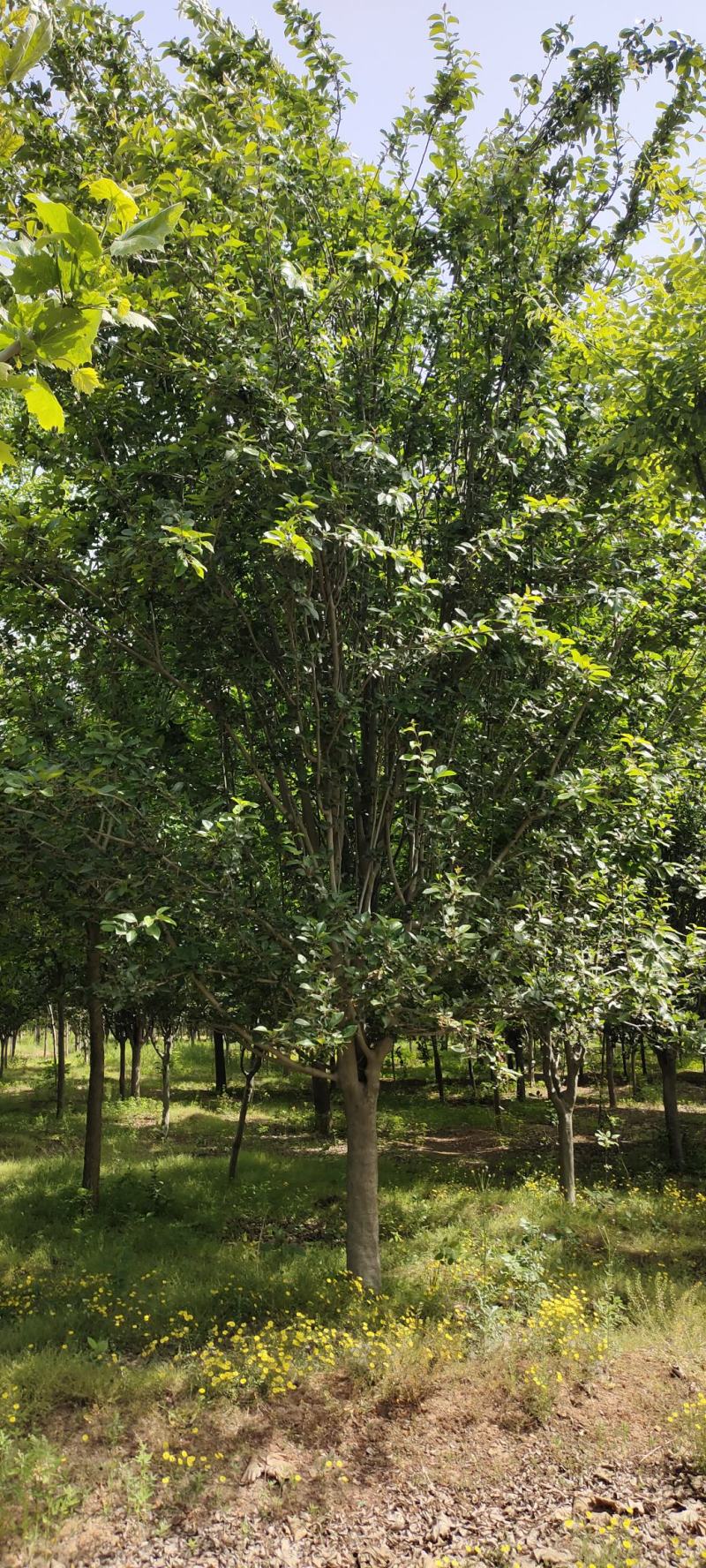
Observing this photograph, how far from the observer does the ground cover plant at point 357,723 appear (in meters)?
5.29

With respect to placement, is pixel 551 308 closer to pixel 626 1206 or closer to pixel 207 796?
pixel 207 796

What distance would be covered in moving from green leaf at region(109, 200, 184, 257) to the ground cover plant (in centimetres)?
389

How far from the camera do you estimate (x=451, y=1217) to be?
1191 centimetres

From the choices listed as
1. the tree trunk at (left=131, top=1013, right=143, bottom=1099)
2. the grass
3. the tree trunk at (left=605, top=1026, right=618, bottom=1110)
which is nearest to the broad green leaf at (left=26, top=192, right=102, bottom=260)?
the grass

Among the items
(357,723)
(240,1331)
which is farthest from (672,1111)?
(357,723)

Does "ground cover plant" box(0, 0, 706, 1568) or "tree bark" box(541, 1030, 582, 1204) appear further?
"tree bark" box(541, 1030, 582, 1204)

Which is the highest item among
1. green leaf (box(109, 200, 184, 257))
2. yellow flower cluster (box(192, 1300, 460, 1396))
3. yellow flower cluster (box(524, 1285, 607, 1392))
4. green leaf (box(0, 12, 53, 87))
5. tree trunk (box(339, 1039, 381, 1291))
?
green leaf (box(0, 12, 53, 87))

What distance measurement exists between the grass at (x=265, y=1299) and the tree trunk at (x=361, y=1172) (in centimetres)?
24

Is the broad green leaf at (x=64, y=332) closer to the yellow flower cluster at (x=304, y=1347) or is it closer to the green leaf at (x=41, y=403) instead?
the green leaf at (x=41, y=403)

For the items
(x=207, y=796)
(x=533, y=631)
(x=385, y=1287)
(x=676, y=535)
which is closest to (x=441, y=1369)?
(x=385, y=1287)

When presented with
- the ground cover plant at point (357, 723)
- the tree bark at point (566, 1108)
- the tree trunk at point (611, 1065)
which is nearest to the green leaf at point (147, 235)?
the ground cover plant at point (357, 723)

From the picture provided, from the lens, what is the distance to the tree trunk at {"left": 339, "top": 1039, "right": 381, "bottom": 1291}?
8.02 m

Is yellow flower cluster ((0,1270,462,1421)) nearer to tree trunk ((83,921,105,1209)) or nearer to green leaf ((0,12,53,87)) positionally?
tree trunk ((83,921,105,1209))

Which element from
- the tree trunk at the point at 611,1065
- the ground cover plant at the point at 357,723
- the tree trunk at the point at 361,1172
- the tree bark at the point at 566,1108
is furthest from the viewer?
the tree trunk at the point at 611,1065
